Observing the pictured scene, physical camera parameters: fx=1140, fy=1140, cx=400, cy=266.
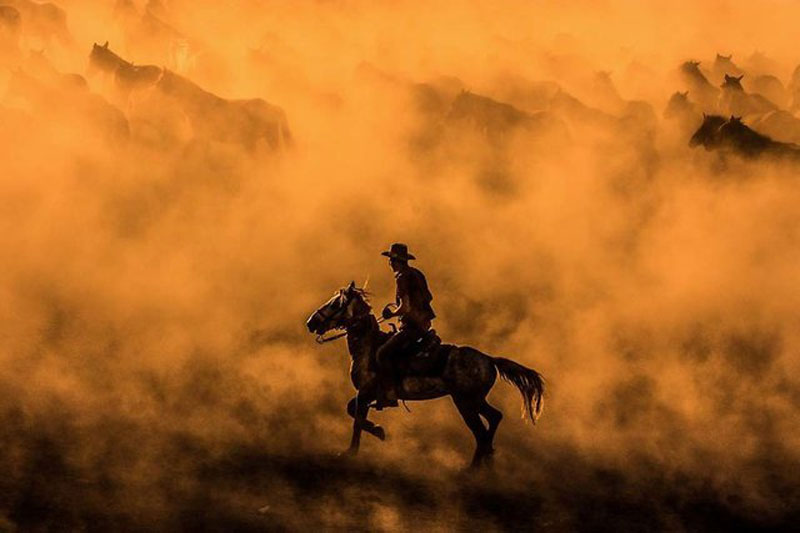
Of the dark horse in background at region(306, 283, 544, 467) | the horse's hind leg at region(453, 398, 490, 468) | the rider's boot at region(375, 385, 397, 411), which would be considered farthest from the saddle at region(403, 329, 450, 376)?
the horse's hind leg at region(453, 398, 490, 468)

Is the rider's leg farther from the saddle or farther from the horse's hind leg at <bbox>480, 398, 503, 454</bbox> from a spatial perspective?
the horse's hind leg at <bbox>480, 398, 503, 454</bbox>

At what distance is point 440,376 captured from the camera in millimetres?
14555

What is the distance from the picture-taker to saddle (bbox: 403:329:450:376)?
14.5 metres

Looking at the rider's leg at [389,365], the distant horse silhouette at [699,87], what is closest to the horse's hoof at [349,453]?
the rider's leg at [389,365]

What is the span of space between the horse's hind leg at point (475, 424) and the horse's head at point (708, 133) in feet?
53.3

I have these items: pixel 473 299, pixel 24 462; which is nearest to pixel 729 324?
pixel 473 299

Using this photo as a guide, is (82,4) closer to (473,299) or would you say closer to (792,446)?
(473,299)

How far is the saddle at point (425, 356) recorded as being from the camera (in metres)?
14.5

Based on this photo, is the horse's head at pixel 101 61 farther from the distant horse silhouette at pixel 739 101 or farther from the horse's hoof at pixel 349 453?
the horse's hoof at pixel 349 453

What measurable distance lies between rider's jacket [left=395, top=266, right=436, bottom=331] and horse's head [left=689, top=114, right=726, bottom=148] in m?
16.1

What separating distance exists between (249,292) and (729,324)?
948 cm

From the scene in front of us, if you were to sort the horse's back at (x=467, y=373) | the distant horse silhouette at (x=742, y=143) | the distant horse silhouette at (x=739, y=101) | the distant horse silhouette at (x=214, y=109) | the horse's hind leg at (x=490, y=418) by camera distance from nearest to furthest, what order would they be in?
the horse's back at (x=467, y=373) < the horse's hind leg at (x=490, y=418) < the distant horse silhouette at (x=742, y=143) < the distant horse silhouette at (x=214, y=109) < the distant horse silhouette at (x=739, y=101)

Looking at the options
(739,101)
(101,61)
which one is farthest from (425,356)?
(739,101)

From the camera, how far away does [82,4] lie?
118 ft
